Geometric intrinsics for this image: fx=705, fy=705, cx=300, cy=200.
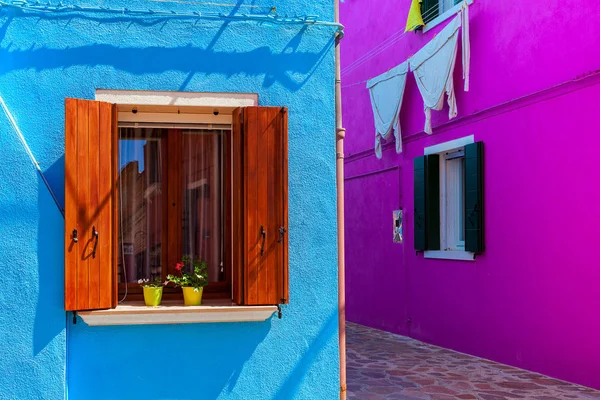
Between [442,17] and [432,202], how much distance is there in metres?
2.61

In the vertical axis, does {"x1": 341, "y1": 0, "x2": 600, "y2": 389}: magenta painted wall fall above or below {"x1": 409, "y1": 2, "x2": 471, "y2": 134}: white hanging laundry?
below

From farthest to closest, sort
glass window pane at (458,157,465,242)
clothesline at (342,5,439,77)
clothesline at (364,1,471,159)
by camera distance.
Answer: clothesline at (342,5,439,77) < glass window pane at (458,157,465,242) < clothesline at (364,1,471,159)

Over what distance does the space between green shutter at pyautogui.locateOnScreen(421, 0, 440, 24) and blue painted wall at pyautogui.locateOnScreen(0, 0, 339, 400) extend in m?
5.37

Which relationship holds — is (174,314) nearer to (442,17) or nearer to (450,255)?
(450,255)

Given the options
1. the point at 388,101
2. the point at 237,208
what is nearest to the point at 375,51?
the point at 388,101

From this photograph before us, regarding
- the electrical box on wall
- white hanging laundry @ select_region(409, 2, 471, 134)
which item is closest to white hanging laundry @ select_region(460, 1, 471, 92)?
white hanging laundry @ select_region(409, 2, 471, 134)

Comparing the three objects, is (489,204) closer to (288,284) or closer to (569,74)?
(569,74)

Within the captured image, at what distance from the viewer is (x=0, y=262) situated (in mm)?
4754

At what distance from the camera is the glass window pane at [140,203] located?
5.32m

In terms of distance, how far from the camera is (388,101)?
1137cm

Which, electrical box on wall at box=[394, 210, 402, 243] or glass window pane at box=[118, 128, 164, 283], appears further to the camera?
electrical box on wall at box=[394, 210, 402, 243]

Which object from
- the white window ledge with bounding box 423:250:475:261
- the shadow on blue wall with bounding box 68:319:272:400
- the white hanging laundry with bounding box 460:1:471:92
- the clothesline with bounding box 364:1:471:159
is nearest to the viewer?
the shadow on blue wall with bounding box 68:319:272:400

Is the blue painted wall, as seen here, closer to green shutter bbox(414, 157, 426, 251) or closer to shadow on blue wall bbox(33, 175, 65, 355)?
shadow on blue wall bbox(33, 175, 65, 355)

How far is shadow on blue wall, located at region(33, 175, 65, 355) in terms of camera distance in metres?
4.78
